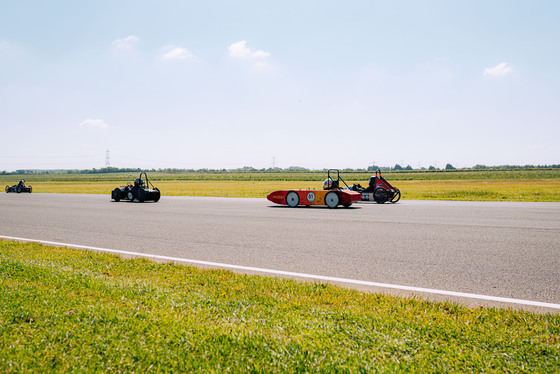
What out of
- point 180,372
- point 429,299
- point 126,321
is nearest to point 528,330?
point 429,299

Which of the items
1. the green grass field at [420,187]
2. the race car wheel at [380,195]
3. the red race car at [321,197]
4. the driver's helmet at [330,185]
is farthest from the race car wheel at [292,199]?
the green grass field at [420,187]

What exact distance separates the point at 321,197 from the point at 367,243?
9.86 metres

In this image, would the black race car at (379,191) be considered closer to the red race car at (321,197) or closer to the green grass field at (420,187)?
the red race car at (321,197)

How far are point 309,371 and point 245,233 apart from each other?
7.30 m

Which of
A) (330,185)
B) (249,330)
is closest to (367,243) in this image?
(249,330)

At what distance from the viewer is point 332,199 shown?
59.5ft

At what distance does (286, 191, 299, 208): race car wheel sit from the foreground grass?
44.5ft

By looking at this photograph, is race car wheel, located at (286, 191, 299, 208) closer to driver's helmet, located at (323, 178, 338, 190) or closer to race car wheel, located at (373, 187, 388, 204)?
driver's helmet, located at (323, 178, 338, 190)

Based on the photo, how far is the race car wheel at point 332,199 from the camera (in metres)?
18.1

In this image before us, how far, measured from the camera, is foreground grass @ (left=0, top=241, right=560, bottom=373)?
9.94 ft

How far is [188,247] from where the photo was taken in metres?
8.37

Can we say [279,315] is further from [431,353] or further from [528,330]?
[528,330]

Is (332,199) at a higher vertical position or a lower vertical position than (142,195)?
lower

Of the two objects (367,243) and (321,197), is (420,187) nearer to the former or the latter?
(321,197)
